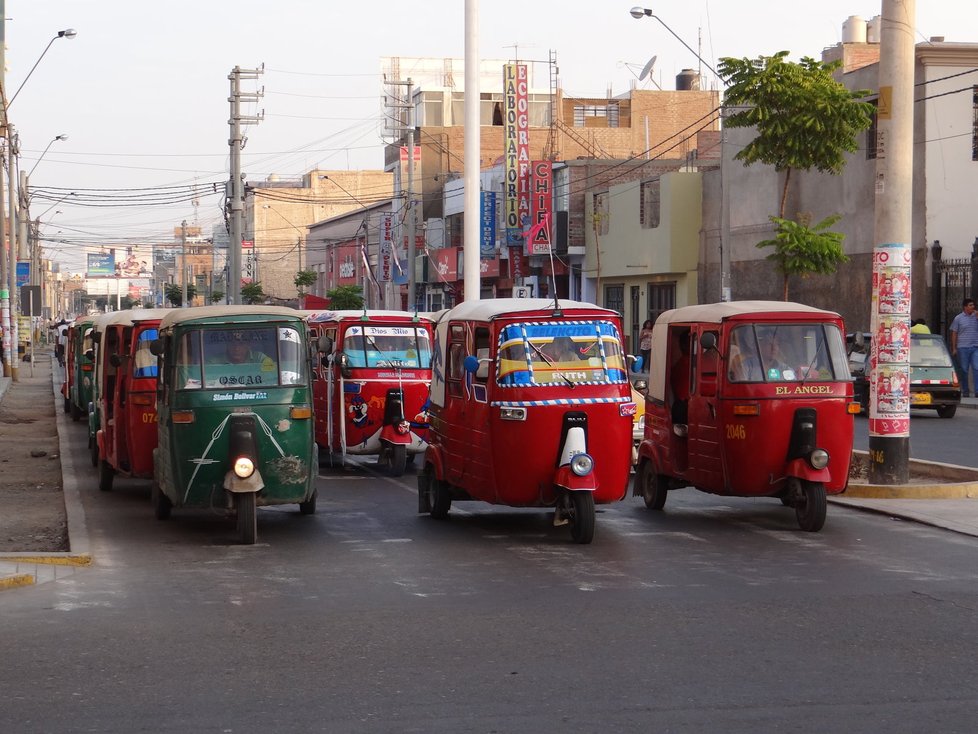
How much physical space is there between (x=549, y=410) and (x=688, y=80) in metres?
65.9

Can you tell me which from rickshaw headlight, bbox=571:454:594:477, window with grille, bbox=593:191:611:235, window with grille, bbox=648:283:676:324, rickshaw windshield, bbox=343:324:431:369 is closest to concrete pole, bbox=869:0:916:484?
rickshaw headlight, bbox=571:454:594:477

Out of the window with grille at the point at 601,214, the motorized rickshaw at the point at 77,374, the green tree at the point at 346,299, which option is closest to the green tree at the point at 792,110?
the motorized rickshaw at the point at 77,374

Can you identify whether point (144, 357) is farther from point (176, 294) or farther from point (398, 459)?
point (176, 294)

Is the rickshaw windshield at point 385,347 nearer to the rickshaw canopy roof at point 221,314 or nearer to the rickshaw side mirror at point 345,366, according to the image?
the rickshaw side mirror at point 345,366

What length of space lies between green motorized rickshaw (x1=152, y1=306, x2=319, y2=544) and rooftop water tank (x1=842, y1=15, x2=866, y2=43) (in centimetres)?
4106

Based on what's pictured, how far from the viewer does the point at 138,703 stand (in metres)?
7.12

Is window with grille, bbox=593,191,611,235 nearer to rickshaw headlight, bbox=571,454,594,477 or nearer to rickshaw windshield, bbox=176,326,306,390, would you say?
rickshaw windshield, bbox=176,326,306,390

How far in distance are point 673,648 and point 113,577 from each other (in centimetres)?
475

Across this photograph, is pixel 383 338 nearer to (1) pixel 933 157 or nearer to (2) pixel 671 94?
(1) pixel 933 157

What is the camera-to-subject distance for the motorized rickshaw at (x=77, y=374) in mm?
27344

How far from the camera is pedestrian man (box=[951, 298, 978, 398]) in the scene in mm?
30312

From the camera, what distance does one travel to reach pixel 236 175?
51250 mm

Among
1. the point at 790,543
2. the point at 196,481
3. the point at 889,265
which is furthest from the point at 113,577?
the point at 889,265

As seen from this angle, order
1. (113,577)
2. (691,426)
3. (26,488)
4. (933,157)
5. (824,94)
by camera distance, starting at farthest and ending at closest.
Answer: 1. (933,157)
2. (824,94)
3. (26,488)
4. (691,426)
5. (113,577)
